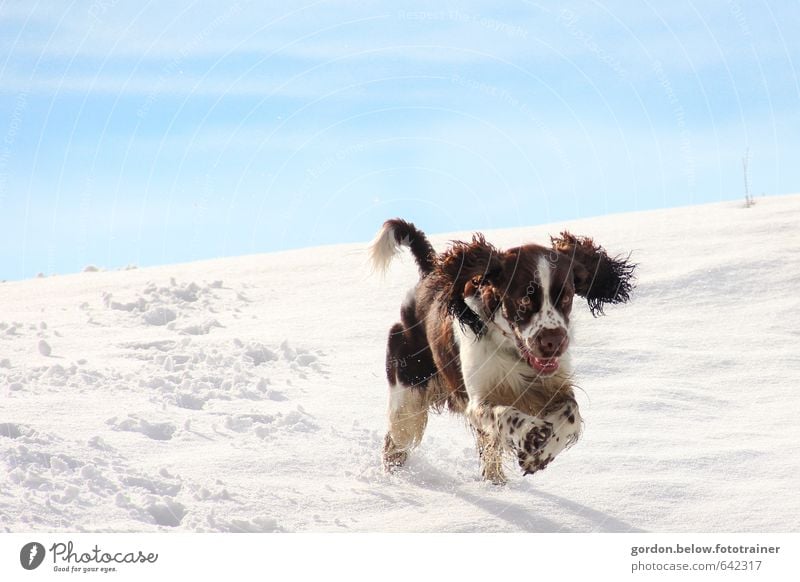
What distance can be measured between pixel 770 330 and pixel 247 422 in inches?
237

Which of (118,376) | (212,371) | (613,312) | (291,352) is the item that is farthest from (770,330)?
(118,376)

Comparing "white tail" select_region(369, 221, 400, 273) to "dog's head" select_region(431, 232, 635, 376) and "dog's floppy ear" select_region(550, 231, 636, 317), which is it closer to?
"dog's head" select_region(431, 232, 635, 376)

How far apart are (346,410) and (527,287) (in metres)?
3.36

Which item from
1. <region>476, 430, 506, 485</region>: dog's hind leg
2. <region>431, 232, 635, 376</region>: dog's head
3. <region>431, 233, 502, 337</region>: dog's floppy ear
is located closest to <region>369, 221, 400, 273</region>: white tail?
<region>431, 232, 635, 376</region>: dog's head

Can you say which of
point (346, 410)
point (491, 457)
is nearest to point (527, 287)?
point (491, 457)

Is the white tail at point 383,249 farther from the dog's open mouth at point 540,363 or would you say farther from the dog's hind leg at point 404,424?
the dog's open mouth at point 540,363

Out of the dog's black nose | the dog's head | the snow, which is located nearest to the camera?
the dog's black nose

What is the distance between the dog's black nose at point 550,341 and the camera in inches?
234

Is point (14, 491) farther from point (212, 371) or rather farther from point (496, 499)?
point (212, 371)

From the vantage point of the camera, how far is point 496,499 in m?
6.61

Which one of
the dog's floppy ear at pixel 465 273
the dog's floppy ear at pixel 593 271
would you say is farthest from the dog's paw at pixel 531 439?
the dog's floppy ear at pixel 593 271

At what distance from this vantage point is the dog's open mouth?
242 inches

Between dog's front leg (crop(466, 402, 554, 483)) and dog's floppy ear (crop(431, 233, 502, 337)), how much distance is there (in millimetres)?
565

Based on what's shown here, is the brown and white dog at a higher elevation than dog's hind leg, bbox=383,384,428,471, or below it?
higher
